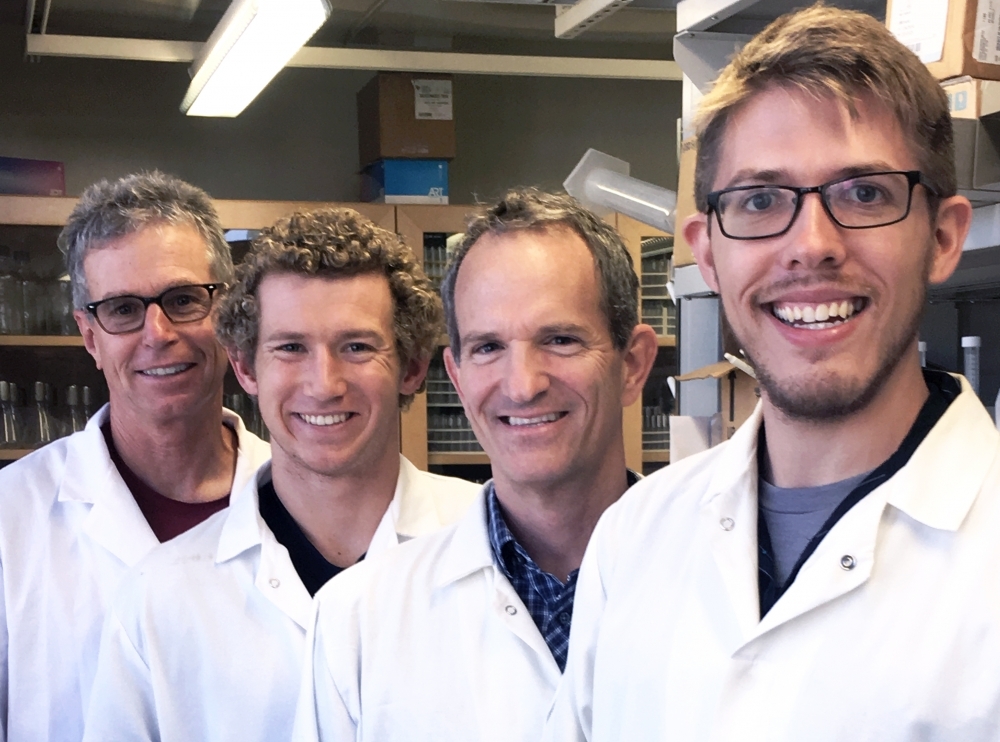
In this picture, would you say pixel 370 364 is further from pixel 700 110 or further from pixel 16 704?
pixel 16 704

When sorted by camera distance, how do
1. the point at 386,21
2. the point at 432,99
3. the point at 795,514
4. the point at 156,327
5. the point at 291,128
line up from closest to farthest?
1. the point at 795,514
2. the point at 156,327
3. the point at 432,99
4. the point at 386,21
5. the point at 291,128

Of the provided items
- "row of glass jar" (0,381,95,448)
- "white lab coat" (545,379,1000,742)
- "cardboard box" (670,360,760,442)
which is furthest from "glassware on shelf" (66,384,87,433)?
"white lab coat" (545,379,1000,742)

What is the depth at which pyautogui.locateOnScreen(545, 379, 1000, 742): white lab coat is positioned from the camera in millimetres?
915

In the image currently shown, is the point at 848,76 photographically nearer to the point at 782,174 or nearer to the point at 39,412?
the point at 782,174

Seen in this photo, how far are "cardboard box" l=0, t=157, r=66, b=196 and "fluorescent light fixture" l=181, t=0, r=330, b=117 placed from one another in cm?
61

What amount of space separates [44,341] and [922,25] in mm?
3232

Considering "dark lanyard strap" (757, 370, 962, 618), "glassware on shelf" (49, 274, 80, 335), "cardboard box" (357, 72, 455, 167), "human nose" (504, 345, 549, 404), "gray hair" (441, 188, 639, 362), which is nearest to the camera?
"dark lanyard strap" (757, 370, 962, 618)

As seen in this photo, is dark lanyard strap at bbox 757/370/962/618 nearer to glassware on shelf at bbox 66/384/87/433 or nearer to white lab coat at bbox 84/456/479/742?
white lab coat at bbox 84/456/479/742

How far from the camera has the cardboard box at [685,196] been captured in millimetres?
1667

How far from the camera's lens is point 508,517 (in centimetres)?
152

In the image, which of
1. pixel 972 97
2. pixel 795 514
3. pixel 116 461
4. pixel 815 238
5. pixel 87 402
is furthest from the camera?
pixel 87 402

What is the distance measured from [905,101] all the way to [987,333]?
0.90m

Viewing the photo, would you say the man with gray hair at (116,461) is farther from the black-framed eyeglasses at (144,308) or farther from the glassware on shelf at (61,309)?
the glassware on shelf at (61,309)

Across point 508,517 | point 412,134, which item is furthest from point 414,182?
point 508,517
